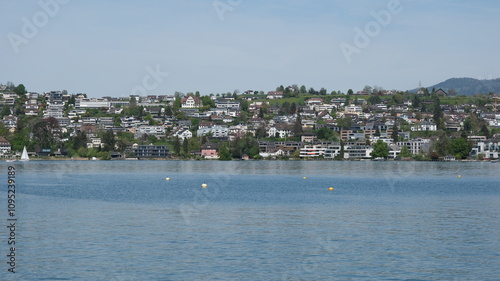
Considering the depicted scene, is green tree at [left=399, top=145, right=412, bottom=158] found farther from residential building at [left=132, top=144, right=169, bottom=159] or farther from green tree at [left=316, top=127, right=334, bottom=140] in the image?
residential building at [left=132, top=144, right=169, bottom=159]

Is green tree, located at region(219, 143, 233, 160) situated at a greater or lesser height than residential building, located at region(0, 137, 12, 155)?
lesser

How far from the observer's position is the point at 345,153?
140500 millimetres

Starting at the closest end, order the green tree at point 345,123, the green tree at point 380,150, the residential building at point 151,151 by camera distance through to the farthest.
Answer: the green tree at point 380,150, the residential building at point 151,151, the green tree at point 345,123

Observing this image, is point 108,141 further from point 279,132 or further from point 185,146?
point 279,132

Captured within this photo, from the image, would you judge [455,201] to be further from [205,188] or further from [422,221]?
[205,188]

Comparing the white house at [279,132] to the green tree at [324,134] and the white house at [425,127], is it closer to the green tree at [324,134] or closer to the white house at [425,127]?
the green tree at [324,134]

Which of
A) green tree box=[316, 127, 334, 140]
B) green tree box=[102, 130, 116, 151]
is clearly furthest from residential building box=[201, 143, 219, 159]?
green tree box=[316, 127, 334, 140]

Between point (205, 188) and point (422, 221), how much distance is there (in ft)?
77.4

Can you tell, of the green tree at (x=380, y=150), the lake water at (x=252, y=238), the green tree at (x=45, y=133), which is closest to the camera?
the lake water at (x=252, y=238)

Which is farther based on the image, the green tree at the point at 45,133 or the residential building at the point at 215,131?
the residential building at the point at 215,131

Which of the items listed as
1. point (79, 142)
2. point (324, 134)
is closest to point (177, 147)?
point (79, 142)

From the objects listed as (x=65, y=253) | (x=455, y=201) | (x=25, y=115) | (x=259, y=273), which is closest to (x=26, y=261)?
(x=65, y=253)

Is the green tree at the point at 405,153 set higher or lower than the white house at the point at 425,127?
→ lower

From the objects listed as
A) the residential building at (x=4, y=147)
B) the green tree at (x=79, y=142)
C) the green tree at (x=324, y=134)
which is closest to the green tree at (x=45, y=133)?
the green tree at (x=79, y=142)
